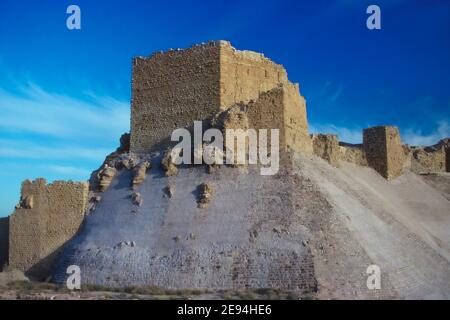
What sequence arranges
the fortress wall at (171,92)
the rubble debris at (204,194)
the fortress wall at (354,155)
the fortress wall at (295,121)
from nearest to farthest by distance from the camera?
the rubble debris at (204,194) → the fortress wall at (295,121) → the fortress wall at (171,92) → the fortress wall at (354,155)

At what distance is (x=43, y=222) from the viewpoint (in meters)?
22.5

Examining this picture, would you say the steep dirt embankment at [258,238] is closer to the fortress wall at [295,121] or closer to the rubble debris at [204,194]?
the rubble debris at [204,194]

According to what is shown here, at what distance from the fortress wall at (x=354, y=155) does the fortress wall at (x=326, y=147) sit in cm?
253

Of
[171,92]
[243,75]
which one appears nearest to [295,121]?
[243,75]

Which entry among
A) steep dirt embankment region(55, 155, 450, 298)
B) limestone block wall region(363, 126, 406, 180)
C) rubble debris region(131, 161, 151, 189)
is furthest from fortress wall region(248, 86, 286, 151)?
limestone block wall region(363, 126, 406, 180)

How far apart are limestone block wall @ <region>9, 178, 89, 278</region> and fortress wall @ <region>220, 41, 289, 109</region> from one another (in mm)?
7480

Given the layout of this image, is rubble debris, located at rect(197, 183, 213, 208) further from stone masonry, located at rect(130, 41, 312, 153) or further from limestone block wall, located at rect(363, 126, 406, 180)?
limestone block wall, located at rect(363, 126, 406, 180)

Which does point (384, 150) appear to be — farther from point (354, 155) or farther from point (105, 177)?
point (105, 177)

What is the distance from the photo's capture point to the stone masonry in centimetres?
2269

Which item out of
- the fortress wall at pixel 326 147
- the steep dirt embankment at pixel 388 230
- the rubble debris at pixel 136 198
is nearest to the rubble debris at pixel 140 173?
the rubble debris at pixel 136 198

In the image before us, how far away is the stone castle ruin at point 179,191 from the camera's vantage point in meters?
17.5

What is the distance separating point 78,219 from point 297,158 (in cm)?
953
